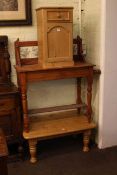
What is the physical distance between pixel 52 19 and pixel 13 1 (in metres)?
0.55

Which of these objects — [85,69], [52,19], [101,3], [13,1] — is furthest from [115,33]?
[13,1]

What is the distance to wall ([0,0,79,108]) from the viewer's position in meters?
2.65

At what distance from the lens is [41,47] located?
242 centimetres

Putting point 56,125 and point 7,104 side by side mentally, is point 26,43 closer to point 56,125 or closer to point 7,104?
point 7,104

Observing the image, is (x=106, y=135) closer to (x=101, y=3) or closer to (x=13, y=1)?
(x=101, y=3)

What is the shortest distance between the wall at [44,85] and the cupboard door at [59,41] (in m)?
0.44

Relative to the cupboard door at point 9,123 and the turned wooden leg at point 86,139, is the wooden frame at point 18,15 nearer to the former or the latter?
the cupboard door at point 9,123

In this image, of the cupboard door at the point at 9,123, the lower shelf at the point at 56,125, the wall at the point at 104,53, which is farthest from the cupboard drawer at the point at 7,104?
the wall at the point at 104,53

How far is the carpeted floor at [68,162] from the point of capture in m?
2.36

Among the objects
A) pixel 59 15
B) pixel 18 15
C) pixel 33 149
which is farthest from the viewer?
pixel 18 15

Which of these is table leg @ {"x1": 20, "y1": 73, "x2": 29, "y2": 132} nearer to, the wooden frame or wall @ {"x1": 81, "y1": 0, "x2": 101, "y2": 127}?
the wooden frame

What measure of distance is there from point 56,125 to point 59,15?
3.75 feet

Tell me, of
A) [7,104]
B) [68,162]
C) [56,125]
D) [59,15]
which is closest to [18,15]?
[59,15]

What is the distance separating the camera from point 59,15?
7.61 ft
